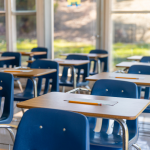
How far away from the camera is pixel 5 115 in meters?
2.82

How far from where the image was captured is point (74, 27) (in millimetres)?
7039

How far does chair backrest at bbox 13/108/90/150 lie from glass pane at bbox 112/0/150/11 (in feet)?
17.5

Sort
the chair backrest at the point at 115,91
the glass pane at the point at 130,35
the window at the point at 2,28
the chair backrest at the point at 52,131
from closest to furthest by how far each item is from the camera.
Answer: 1. the chair backrest at the point at 52,131
2. the chair backrest at the point at 115,91
3. the glass pane at the point at 130,35
4. the window at the point at 2,28

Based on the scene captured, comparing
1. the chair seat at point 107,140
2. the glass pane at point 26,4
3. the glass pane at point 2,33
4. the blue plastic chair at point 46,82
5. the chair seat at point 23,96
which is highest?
the glass pane at point 26,4

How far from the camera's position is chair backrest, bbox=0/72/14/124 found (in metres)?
2.75

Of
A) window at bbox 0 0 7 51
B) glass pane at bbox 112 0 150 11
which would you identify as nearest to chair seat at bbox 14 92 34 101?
glass pane at bbox 112 0 150 11

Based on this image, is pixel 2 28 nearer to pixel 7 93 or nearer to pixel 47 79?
pixel 47 79

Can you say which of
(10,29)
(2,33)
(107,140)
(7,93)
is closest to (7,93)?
(7,93)

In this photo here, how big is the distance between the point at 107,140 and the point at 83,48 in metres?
5.01

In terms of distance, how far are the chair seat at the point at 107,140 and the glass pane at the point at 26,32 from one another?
212 inches

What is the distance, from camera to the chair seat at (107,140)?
200cm

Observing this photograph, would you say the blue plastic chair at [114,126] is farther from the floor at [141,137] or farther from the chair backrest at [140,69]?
the chair backrest at [140,69]


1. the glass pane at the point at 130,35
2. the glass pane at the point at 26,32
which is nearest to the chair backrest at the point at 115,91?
the glass pane at the point at 130,35

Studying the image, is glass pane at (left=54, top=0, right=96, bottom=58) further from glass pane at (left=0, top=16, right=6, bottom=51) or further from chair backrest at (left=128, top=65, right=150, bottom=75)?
chair backrest at (left=128, top=65, right=150, bottom=75)
